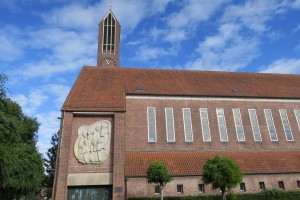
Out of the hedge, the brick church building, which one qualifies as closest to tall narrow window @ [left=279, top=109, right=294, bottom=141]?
the brick church building

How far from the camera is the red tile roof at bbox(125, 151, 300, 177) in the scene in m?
19.9

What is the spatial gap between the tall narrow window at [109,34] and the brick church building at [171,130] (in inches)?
245

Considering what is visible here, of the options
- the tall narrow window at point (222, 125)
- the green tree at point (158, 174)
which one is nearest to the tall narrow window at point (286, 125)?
the tall narrow window at point (222, 125)

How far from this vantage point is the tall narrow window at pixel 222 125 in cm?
2350

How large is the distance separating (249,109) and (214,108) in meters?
3.51

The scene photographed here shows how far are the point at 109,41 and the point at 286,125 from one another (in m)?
22.4

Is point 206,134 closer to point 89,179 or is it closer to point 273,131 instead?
point 273,131

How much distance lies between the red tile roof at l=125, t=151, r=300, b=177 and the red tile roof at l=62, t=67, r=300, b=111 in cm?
439

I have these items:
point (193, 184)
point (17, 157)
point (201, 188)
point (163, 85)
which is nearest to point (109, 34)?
point (163, 85)

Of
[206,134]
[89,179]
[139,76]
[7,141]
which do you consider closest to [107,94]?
[139,76]

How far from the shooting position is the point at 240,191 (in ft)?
66.4

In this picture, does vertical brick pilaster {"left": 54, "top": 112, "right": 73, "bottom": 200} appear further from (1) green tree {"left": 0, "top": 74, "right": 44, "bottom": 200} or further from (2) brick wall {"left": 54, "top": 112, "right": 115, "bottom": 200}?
(1) green tree {"left": 0, "top": 74, "right": 44, "bottom": 200}

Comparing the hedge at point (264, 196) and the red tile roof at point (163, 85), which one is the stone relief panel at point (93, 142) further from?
the hedge at point (264, 196)

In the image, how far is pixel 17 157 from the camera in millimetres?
13555
